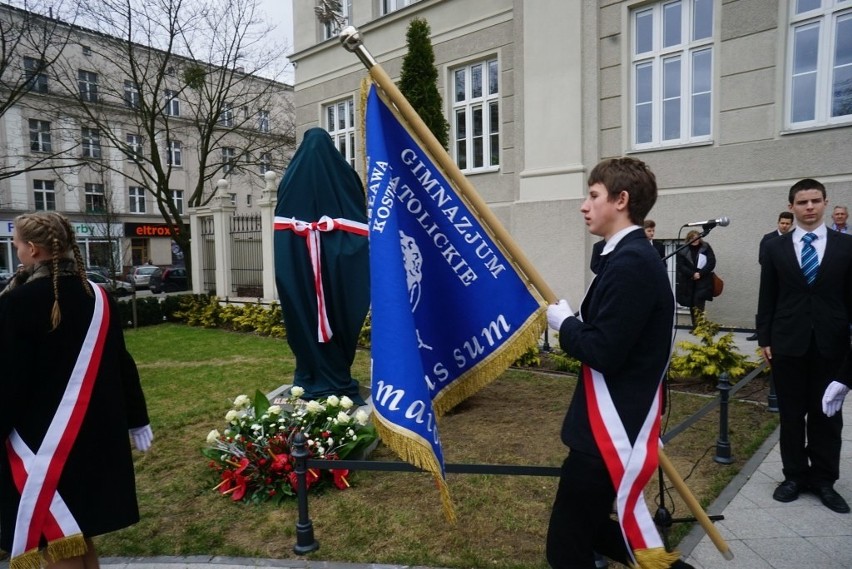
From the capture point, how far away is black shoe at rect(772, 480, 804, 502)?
374cm

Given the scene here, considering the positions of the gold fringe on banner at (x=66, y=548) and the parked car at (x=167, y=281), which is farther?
the parked car at (x=167, y=281)

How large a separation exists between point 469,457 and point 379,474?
2.62ft

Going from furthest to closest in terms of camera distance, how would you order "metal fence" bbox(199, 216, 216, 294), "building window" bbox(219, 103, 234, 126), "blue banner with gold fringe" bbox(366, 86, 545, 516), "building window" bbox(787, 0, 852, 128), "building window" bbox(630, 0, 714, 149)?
"building window" bbox(219, 103, 234, 126) → "metal fence" bbox(199, 216, 216, 294) → "building window" bbox(630, 0, 714, 149) → "building window" bbox(787, 0, 852, 128) → "blue banner with gold fringe" bbox(366, 86, 545, 516)

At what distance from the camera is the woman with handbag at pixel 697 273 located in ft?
31.1

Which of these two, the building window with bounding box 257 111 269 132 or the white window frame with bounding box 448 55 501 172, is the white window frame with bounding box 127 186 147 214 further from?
A: the white window frame with bounding box 448 55 501 172

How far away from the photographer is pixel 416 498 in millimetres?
4000

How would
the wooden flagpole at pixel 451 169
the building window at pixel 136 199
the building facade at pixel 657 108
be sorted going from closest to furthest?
the wooden flagpole at pixel 451 169, the building facade at pixel 657 108, the building window at pixel 136 199

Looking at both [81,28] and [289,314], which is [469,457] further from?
[81,28]

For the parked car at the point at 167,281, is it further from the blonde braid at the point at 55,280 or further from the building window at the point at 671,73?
the blonde braid at the point at 55,280

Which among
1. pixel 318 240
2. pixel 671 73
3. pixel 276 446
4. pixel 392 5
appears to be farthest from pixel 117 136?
pixel 276 446

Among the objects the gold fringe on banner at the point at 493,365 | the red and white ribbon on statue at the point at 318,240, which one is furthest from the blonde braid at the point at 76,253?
the red and white ribbon on statue at the point at 318,240

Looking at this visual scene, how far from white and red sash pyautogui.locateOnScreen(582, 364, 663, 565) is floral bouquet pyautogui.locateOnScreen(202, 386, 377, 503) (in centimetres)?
245

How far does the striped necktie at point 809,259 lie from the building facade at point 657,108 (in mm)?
5501

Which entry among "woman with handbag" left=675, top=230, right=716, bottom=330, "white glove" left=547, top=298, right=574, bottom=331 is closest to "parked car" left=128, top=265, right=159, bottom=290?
"woman with handbag" left=675, top=230, right=716, bottom=330
